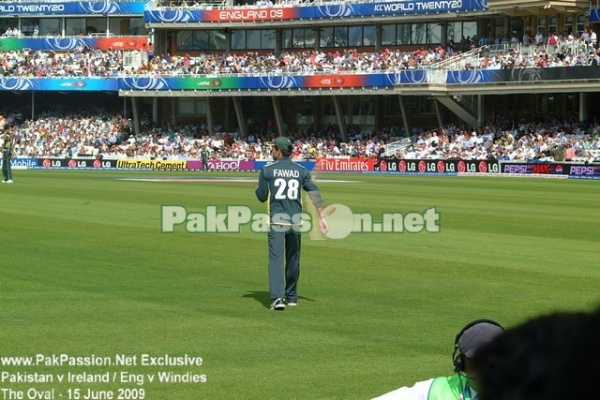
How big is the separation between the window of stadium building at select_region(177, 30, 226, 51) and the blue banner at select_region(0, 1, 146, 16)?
402cm

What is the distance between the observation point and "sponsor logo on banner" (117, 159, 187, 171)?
224ft

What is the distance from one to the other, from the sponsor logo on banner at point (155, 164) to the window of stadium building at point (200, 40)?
16.1m

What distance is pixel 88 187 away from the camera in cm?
4166

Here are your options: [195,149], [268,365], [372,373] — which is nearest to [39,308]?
[268,365]

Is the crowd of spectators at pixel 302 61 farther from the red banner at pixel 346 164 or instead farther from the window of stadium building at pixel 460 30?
the red banner at pixel 346 164

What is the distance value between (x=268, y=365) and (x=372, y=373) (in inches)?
37.3

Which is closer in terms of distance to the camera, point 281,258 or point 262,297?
point 281,258

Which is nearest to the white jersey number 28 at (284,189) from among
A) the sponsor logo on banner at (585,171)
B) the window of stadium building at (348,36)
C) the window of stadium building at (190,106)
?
the sponsor logo on banner at (585,171)

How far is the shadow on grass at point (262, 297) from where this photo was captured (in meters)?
13.7

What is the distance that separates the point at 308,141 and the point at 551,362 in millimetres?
70849

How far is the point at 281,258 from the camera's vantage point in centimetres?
1302

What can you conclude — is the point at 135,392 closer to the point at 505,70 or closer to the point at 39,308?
the point at 39,308

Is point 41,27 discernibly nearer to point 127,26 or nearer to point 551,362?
point 127,26

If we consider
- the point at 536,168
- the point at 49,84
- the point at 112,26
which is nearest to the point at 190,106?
the point at 49,84
